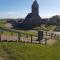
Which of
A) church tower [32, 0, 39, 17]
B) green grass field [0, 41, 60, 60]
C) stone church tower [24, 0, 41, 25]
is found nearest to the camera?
green grass field [0, 41, 60, 60]

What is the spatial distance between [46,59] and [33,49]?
98.3 inches

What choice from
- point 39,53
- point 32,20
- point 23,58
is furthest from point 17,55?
point 32,20

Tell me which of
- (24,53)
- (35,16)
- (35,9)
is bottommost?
(24,53)

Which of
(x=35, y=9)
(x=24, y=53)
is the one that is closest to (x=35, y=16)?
(x=35, y=9)

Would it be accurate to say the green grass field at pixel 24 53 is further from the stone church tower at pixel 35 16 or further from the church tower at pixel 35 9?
the church tower at pixel 35 9

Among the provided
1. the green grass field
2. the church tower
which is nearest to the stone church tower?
the church tower

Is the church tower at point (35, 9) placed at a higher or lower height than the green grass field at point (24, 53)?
higher

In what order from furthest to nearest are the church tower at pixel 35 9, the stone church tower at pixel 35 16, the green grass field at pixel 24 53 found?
the church tower at pixel 35 9, the stone church tower at pixel 35 16, the green grass field at pixel 24 53

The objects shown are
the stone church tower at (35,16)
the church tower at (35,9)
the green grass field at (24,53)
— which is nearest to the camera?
the green grass field at (24,53)

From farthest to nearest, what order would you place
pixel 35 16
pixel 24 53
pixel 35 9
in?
pixel 35 16
pixel 35 9
pixel 24 53

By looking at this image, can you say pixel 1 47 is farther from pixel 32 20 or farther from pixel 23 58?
pixel 32 20

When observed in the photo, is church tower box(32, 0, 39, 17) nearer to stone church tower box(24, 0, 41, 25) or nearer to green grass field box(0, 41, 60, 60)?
stone church tower box(24, 0, 41, 25)

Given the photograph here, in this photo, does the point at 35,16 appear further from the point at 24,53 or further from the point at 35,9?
the point at 24,53

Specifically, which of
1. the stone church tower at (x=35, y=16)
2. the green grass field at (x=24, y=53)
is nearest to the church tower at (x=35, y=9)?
the stone church tower at (x=35, y=16)
